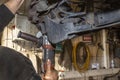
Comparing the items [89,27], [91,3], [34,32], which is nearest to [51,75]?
[89,27]

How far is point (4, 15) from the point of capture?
0.44m

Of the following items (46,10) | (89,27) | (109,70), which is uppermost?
(46,10)

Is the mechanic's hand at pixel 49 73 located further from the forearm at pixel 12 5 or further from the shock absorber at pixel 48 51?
the forearm at pixel 12 5

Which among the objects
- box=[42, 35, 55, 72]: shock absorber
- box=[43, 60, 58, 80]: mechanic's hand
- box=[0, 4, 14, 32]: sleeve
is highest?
box=[0, 4, 14, 32]: sleeve

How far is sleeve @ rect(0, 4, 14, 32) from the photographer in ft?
1.44

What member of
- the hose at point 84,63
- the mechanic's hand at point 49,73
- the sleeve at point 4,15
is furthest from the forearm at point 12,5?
the hose at point 84,63

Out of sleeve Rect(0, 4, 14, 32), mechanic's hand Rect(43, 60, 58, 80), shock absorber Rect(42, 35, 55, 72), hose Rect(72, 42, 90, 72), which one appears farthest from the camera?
hose Rect(72, 42, 90, 72)

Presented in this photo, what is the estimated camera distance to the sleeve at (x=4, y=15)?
44 centimetres

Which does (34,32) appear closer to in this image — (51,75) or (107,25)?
(51,75)

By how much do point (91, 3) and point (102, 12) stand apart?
6.8 inches

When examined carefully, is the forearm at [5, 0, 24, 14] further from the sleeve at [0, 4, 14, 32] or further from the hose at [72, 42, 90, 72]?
the hose at [72, 42, 90, 72]

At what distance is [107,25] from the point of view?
40.0 inches

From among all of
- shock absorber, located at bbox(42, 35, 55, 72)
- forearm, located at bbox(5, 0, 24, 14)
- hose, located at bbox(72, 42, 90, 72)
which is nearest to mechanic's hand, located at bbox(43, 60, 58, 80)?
shock absorber, located at bbox(42, 35, 55, 72)

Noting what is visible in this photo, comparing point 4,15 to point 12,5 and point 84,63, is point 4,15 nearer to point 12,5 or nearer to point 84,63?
point 12,5
